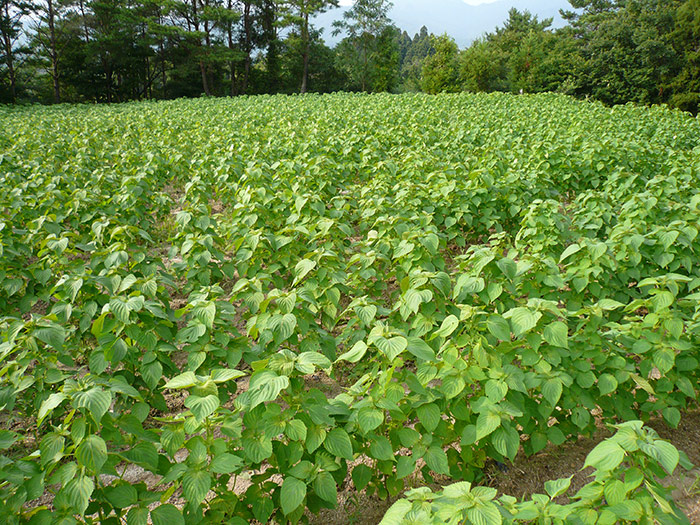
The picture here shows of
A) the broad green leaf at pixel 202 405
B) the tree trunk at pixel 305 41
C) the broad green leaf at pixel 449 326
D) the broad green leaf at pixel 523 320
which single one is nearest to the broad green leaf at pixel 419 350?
the broad green leaf at pixel 449 326

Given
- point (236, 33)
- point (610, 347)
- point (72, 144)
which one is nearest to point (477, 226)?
point (610, 347)

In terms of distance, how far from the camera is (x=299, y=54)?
36219 millimetres

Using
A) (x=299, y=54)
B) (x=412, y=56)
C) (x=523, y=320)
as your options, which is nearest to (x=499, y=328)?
(x=523, y=320)

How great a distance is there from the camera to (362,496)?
2088 millimetres

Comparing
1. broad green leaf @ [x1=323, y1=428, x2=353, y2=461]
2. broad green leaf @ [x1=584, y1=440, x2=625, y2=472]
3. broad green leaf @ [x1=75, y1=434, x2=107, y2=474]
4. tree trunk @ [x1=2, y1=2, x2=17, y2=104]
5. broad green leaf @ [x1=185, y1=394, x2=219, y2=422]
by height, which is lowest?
broad green leaf @ [x1=323, y1=428, x2=353, y2=461]

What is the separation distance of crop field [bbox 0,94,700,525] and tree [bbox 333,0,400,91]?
35.5m

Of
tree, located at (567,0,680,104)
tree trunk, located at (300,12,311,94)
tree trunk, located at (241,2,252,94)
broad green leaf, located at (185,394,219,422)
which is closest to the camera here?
broad green leaf, located at (185,394,219,422)

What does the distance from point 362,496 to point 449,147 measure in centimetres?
631

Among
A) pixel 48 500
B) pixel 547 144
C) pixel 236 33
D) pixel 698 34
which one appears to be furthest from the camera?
pixel 236 33

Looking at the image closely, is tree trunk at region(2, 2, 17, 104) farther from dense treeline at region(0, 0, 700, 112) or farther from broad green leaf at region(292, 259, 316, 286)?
broad green leaf at region(292, 259, 316, 286)

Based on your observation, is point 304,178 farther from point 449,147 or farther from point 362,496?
point 449,147

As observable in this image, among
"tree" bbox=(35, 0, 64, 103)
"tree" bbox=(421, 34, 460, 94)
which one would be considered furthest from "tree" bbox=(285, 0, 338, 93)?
"tree" bbox=(35, 0, 64, 103)

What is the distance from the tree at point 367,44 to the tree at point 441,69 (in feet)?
22.9

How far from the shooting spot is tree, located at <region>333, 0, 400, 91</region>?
36.9m
